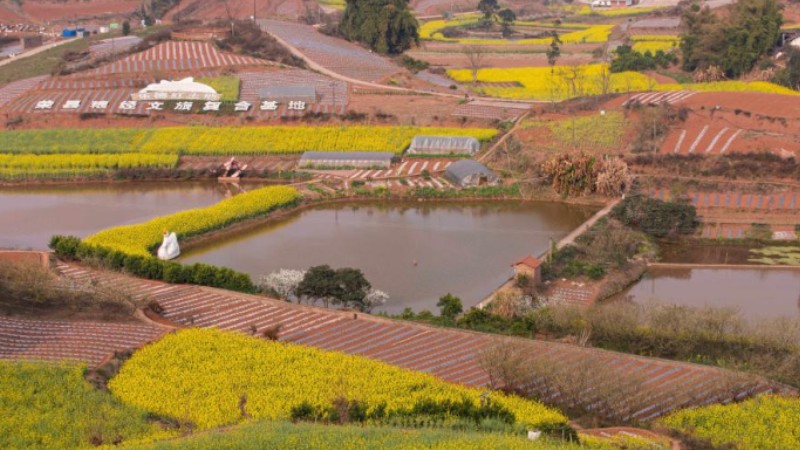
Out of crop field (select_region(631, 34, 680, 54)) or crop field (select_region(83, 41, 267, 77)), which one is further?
crop field (select_region(631, 34, 680, 54))

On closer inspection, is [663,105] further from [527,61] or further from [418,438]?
[418,438]

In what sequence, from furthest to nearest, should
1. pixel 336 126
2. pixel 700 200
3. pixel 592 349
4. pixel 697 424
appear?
pixel 336 126 < pixel 700 200 < pixel 592 349 < pixel 697 424

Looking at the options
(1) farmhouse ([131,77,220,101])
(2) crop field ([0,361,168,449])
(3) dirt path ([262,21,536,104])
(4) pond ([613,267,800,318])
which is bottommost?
(2) crop field ([0,361,168,449])

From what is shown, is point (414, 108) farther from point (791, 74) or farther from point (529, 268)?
point (529, 268)

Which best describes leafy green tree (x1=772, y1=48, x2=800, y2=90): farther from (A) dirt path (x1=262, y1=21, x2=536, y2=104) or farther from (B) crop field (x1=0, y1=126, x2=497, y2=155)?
(B) crop field (x1=0, y1=126, x2=497, y2=155)

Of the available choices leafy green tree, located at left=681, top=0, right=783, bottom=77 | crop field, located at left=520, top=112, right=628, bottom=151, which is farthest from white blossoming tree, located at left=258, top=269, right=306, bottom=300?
leafy green tree, located at left=681, top=0, right=783, bottom=77

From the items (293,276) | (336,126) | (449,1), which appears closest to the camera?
(293,276)

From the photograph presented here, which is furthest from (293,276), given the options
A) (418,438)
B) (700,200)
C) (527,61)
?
(527,61)
